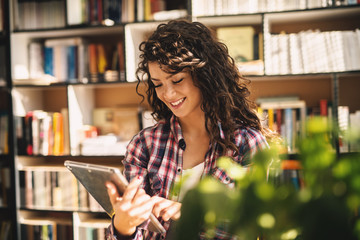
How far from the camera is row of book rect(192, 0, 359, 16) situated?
1.97 meters

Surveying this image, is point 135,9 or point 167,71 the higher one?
point 135,9

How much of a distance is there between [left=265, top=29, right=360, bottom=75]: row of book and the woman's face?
35.8 inches

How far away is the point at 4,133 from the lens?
2424 millimetres

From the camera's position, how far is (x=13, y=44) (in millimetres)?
2328

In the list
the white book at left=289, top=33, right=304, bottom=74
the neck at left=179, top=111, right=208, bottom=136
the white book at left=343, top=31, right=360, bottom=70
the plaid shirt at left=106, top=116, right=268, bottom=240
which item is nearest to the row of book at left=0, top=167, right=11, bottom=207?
the plaid shirt at left=106, top=116, right=268, bottom=240

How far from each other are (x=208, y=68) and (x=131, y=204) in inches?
23.6

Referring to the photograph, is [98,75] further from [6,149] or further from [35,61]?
[6,149]

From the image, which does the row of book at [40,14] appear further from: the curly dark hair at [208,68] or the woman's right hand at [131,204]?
the woman's right hand at [131,204]

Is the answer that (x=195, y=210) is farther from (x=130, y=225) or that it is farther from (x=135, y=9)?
(x=135, y=9)

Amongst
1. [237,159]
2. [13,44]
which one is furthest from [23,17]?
[237,159]

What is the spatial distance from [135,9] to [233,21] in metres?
0.61

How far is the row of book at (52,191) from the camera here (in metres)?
2.28

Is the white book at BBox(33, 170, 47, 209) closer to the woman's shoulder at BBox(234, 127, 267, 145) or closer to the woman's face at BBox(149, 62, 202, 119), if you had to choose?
the woman's face at BBox(149, 62, 202, 119)

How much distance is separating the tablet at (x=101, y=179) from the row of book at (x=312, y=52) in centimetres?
133
